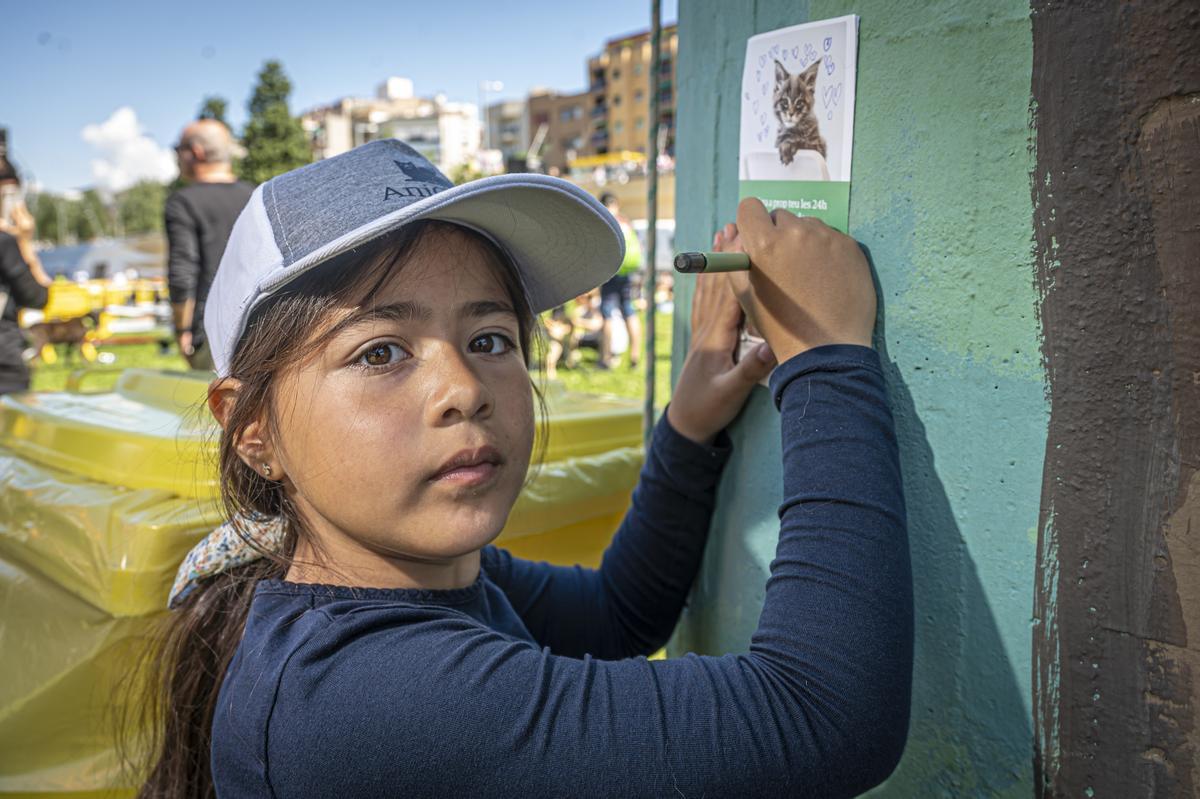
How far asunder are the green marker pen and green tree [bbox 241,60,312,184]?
3961cm

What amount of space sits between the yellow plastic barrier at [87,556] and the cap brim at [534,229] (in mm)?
543

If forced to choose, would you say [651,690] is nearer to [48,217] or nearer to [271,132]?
[271,132]

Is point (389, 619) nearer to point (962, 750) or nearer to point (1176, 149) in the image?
point (962, 750)

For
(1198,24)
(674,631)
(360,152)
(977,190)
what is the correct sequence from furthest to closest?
(674,631)
(360,152)
(977,190)
(1198,24)

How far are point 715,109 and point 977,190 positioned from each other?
49 centimetres

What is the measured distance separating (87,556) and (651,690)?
105 centimetres

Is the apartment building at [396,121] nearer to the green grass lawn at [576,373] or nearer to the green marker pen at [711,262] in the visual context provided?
the green grass lawn at [576,373]

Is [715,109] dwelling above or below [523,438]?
→ above

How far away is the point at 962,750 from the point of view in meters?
0.97

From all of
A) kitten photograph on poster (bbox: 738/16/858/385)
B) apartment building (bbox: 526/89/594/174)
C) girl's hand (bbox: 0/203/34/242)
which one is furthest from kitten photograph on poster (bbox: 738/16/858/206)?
apartment building (bbox: 526/89/594/174)

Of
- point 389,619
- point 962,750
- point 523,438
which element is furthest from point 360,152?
point 962,750

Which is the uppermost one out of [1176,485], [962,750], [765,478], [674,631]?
[1176,485]

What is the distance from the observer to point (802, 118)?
1.08 meters

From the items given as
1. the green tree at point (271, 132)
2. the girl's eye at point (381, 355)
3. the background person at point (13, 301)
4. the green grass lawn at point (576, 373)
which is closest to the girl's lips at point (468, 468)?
the girl's eye at point (381, 355)
